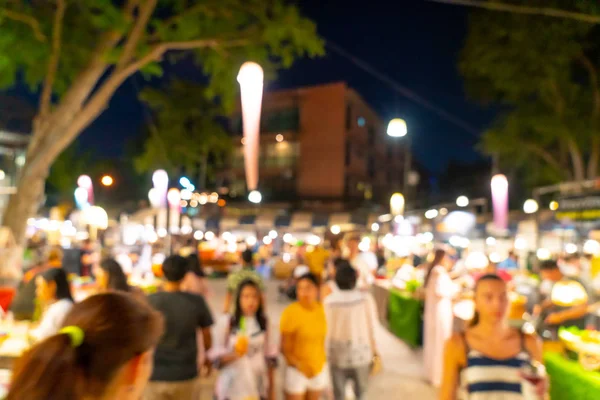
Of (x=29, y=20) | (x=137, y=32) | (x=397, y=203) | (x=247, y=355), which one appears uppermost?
(x=137, y=32)

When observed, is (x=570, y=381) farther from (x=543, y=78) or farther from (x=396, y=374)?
(x=543, y=78)

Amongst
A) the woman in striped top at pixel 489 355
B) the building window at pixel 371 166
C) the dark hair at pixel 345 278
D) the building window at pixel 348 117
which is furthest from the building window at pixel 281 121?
the woman in striped top at pixel 489 355

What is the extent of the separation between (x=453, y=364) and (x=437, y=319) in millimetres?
4176

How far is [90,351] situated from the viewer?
1333 mm

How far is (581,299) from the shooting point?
20.2 ft

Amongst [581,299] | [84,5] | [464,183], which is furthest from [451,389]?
[464,183]

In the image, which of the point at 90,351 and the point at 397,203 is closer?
the point at 90,351

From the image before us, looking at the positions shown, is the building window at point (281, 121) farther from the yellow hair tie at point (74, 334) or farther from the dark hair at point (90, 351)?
the yellow hair tie at point (74, 334)

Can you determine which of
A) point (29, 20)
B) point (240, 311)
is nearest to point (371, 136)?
point (29, 20)

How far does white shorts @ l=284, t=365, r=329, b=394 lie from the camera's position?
3828 mm

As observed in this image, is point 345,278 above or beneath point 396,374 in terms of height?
above

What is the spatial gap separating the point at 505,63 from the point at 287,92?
1980 cm

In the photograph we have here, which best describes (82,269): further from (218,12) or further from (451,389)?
(451,389)

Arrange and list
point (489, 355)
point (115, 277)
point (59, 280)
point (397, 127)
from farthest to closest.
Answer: point (397, 127) → point (115, 277) → point (59, 280) → point (489, 355)
